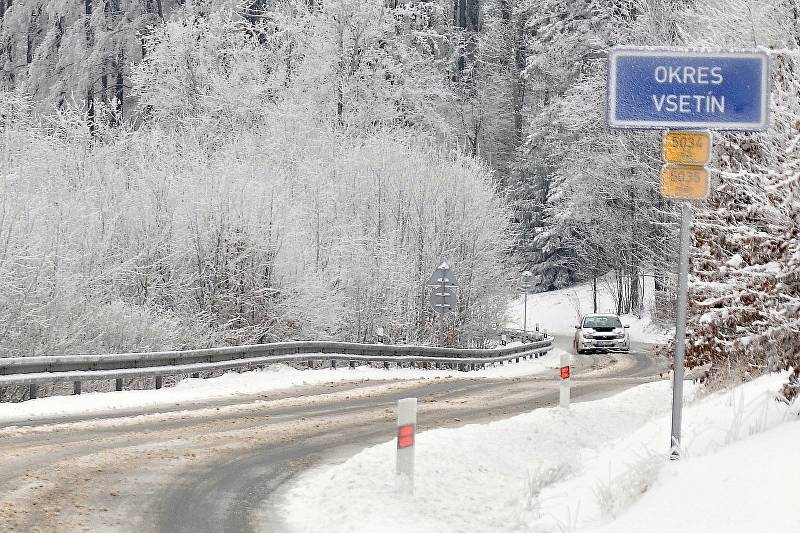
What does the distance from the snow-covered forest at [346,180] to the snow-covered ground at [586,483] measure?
1.42 meters

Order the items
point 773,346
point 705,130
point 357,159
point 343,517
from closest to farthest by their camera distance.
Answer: point 705,130 < point 343,517 < point 773,346 < point 357,159

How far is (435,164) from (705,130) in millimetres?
32472

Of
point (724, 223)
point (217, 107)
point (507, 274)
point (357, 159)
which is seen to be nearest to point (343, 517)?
point (724, 223)

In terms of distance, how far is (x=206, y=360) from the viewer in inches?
906

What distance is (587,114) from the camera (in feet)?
201

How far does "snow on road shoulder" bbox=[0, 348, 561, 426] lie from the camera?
16562mm

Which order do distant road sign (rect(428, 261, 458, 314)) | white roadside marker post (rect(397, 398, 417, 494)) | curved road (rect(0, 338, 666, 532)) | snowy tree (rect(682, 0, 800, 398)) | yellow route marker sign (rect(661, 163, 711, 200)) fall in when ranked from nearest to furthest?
yellow route marker sign (rect(661, 163, 711, 200)) < curved road (rect(0, 338, 666, 532)) < white roadside marker post (rect(397, 398, 417, 494)) < snowy tree (rect(682, 0, 800, 398)) < distant road sign (rect(428, 261, 458, 314))

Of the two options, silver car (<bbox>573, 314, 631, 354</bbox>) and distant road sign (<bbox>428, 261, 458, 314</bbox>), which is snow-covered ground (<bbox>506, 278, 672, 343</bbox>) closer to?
silver car (<bbox>573, 314, 631, 354</bbox>)

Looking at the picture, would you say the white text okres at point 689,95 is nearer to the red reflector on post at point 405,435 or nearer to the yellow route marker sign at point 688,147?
the yellow route marker sign at point 688,147

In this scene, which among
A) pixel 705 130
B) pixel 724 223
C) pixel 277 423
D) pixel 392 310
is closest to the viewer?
pixel 705 130

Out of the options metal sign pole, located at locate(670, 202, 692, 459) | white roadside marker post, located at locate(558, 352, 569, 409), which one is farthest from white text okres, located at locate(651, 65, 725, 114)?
white roadside marker post, located at locate(558, 352, 569, 409)

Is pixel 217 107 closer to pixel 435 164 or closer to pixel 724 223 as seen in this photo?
pixel 435 164

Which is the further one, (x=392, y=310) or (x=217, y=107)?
(x=217, y=107)

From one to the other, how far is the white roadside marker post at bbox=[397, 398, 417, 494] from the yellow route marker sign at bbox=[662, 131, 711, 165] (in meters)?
3.36
